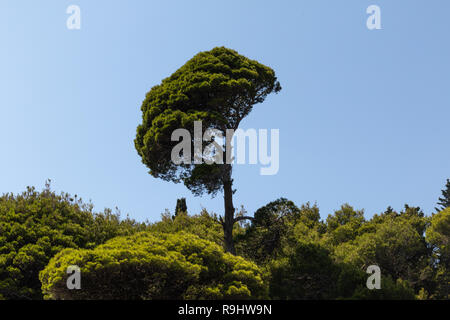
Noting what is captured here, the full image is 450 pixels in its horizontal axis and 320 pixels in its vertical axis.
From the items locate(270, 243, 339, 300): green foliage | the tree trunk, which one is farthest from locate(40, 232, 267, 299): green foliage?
the tree trunk

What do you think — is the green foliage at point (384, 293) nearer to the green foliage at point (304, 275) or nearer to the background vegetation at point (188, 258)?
the background vegetation at point (188, 258)

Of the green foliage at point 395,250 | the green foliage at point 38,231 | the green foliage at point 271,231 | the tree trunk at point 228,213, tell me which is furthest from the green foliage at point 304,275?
the green foliage at point 38,231

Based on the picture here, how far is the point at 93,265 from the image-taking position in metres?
16.1

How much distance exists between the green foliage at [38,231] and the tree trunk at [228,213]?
523 cm

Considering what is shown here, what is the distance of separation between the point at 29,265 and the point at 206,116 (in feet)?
34.7

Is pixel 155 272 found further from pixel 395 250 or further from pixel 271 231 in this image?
pixel 395 250

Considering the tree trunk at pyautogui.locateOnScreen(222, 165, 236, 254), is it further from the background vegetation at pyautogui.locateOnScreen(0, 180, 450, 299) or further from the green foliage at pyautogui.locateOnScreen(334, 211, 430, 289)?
the green foliage at pyautogui.locateOnScreen(334, 211, 430, 289)

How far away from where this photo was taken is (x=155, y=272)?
55.4 feet

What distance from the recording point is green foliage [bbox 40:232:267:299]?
53.0 ft

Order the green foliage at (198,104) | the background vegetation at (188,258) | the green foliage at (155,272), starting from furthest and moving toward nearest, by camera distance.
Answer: the green foliage at (198,104) → the background vegetation at (188,258) → the green foliage at (155,272)

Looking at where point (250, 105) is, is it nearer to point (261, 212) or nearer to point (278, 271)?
point (261, 212)

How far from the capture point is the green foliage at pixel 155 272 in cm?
1616

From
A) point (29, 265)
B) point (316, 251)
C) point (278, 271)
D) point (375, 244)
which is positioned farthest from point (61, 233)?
point (375, 244)

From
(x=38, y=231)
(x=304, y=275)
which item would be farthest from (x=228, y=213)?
(x=38, y=231)
